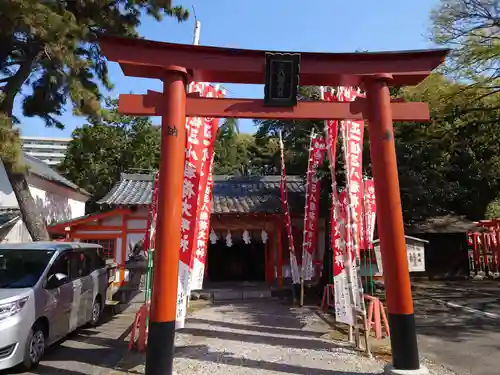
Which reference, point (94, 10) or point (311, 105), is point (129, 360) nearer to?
point (311, 105)

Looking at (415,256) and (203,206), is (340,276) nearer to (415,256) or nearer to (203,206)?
(203,206)

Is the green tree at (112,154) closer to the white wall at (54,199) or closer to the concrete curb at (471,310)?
the white wall at (54,199)

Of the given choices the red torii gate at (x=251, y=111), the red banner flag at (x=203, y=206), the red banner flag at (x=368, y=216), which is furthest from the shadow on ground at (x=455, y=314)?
the red banner flag at (x=203, y=206)

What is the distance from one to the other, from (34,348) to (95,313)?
3.09 meters

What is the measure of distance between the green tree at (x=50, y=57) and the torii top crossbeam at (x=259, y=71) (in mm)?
5097

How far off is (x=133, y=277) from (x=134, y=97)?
25.1ft

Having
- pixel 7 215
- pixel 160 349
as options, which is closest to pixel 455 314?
pixel 160 349

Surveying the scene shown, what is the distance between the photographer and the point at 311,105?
6.42 meters

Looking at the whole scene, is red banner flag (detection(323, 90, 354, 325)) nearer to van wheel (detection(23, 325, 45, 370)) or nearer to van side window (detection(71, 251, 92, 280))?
van wheel (detection(23, 325, 45, 370))

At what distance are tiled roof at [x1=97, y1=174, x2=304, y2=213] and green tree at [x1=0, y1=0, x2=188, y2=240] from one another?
3696 mm

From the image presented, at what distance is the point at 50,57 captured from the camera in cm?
1139

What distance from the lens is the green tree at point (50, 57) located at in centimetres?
1022

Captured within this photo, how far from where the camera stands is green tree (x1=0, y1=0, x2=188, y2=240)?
1022cm

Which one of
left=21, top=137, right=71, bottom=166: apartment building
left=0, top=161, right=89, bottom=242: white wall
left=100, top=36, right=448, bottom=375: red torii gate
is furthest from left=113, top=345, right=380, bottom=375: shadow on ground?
left=21, top=137, right=71, bottom=166: apartment building
